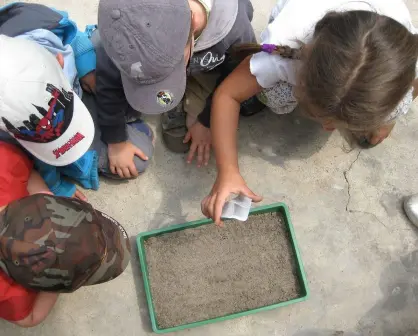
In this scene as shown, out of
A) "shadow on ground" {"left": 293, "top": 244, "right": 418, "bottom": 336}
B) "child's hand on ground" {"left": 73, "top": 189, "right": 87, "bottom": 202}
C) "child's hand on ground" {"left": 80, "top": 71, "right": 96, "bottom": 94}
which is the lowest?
"shadow on ground" {"left": 293, "top": 244, "right": 418, "bottom": 336}

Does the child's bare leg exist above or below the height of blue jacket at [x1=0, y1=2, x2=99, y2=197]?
below

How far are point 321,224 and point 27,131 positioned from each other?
2.99 feet

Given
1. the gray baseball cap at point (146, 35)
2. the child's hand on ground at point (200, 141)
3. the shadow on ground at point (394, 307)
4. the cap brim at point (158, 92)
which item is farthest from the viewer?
the child's hand on ground at point (200, 141)

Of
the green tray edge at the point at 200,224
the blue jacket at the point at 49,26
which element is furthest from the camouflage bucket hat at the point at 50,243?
the blue jacket at the point at 49,26

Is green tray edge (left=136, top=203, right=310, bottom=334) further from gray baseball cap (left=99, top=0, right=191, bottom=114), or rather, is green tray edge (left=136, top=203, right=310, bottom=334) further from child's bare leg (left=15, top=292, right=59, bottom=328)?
gray baseball cap (left=99, top=0, right=191, bottom=114)

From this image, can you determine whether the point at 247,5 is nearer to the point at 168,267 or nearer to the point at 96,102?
the point at 96,102

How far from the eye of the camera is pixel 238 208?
47.6 inches

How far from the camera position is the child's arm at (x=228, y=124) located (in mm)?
1303

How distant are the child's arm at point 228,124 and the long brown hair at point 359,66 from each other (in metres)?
0.28

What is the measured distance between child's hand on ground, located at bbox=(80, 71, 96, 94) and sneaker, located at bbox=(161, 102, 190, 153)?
248mm

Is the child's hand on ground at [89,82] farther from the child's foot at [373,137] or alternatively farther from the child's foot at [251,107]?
the child's foot at [373,137]

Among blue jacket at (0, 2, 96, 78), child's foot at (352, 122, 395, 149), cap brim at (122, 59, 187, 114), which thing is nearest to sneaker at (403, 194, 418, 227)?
child's foot at (352, 122, 395, 149)

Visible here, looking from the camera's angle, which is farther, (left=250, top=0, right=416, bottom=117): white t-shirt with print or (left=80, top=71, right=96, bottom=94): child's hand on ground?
(left=80, top=71, right=96, bottom=94): child's hand on ground

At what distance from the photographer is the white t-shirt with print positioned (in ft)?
3.88
